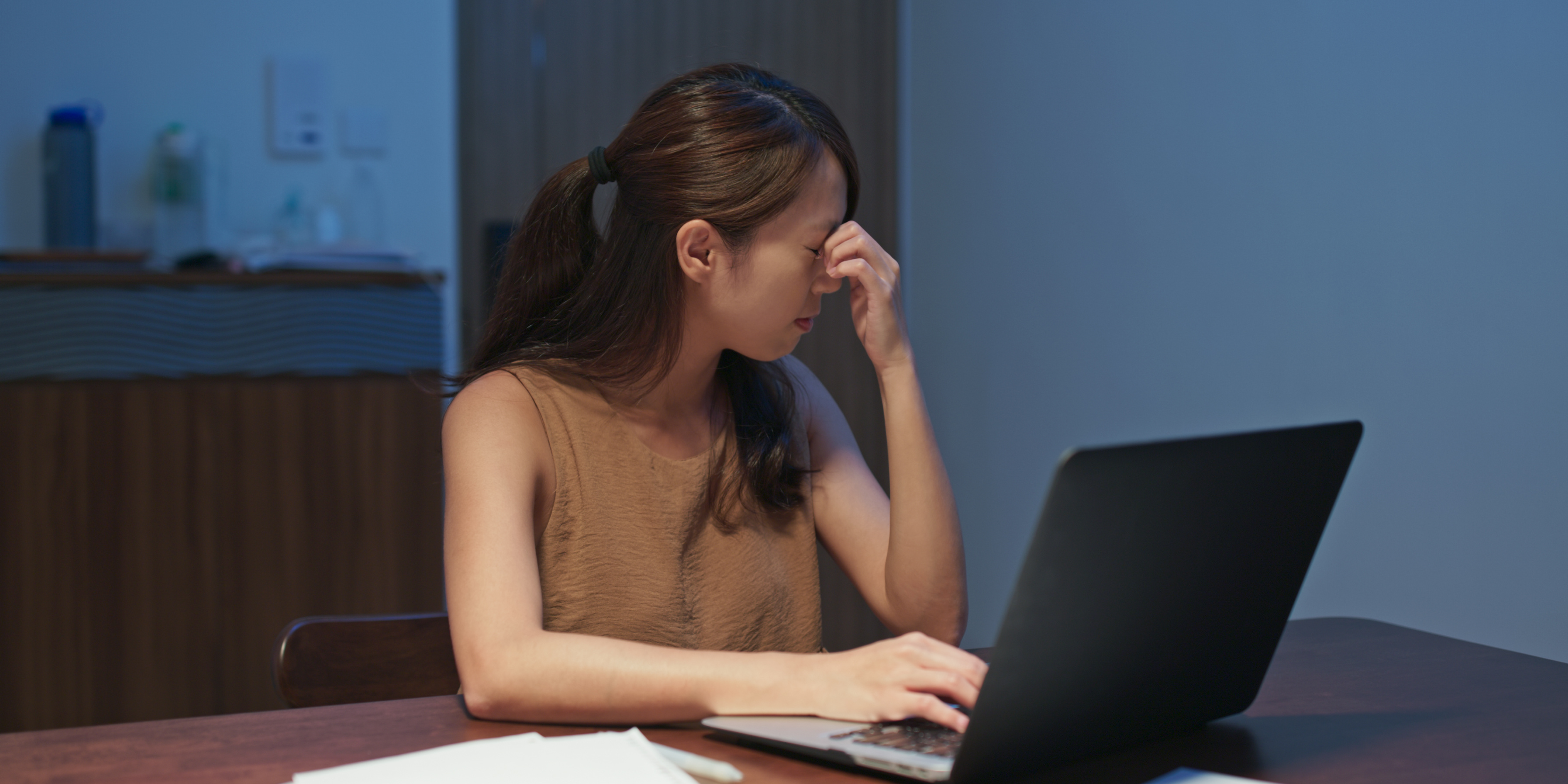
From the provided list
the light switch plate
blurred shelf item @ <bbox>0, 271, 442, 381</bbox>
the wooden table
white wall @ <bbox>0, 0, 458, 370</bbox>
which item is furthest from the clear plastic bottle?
the wooden table

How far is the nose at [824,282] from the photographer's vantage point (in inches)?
44.9

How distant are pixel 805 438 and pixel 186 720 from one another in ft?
2.22

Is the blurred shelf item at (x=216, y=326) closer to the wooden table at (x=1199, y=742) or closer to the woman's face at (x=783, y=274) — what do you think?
the woman's face at (x=783, y=274)

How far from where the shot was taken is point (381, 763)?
2.27ft

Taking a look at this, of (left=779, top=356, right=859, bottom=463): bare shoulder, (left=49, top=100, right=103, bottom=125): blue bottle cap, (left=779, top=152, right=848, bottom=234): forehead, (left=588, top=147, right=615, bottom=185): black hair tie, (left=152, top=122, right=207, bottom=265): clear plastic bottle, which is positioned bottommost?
(left=779, top=356, right=859, bottom=463): bare shoulder

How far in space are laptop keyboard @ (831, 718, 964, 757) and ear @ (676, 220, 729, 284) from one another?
50cm

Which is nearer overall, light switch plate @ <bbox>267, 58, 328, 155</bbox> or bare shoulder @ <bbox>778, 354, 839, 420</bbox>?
bare shoulder @ <bbox>778, 354, 839, 420</bbox>

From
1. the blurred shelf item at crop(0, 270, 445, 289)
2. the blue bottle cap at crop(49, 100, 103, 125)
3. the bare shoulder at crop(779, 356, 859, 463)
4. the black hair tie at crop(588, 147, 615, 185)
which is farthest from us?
the blue bottle cap at crop(49, 100, 103, 125)

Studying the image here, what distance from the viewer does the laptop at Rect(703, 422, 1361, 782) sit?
2.05 ft

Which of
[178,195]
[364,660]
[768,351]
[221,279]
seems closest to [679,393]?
[768,351]

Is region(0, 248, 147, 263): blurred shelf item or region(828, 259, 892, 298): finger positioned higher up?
region(0, 248, 147, 263): blurred shelf item

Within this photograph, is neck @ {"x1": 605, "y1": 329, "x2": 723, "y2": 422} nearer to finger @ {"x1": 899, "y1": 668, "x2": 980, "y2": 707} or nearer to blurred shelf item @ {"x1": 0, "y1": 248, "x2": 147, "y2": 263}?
finger @ {"x1": 899, "y1": 668, "x2": 980, "y2": 707}

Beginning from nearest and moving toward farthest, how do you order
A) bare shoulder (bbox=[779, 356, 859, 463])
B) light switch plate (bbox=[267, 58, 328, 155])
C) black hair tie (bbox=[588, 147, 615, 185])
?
black hair tie (bbox=[588, 147, 615, 185]), bare shoulder (bbox=[779, 356, 859, 463]), light switch plate (bbox=[267, 58, 328, 155])

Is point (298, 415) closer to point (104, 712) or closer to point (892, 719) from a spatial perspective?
point (104, 712)
